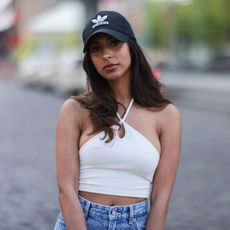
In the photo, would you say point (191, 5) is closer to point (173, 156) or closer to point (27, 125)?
point (27, 125)

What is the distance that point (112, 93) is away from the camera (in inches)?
103

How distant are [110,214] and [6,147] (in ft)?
31.6

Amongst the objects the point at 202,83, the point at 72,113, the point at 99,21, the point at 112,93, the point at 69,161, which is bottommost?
the point at 69,161

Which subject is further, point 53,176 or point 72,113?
point 53,176

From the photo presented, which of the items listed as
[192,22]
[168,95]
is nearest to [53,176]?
[168,95]

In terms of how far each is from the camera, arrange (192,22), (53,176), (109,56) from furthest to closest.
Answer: (192,22) → (53,176) → (109,56)

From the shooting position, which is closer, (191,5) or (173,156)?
(173,156)

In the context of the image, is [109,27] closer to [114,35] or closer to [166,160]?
[114,35]

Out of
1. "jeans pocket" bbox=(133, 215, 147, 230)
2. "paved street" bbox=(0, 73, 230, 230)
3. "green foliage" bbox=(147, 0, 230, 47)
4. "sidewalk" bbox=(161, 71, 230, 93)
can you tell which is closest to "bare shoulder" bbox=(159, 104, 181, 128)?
"jeans pocket" bbox=(133, 215, 147, 230)

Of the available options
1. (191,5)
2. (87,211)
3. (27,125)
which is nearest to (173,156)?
(87,211)

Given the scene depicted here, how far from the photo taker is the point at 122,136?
2496 mm

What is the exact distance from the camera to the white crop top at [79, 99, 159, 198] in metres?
2.45

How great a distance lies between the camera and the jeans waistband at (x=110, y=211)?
8.11ft

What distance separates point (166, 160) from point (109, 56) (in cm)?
44
